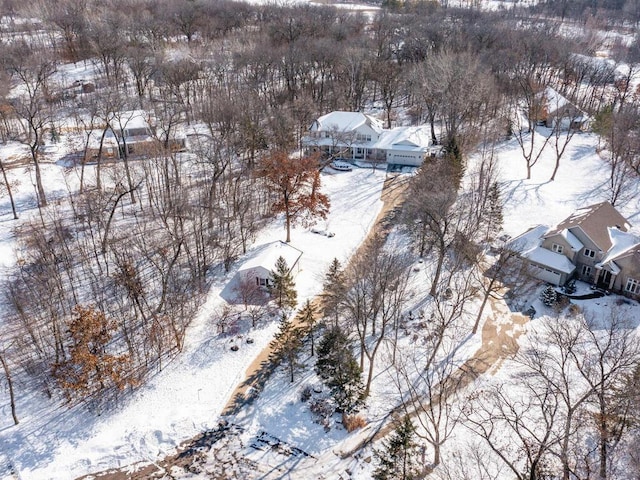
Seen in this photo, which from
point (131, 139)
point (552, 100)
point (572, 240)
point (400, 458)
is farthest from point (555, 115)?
point (400, 458)

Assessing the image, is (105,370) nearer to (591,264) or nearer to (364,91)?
(591,264)

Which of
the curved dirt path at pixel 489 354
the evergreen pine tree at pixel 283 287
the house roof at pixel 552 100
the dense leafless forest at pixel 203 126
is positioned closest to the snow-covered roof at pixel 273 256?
the evergreen pine tree at pixel 283 287

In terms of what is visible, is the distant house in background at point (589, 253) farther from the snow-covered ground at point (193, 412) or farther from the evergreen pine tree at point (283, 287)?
the evergreen pine tree at point (283, 287)

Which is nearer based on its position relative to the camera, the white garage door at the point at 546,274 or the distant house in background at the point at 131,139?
the white garage door at the point at 546,274

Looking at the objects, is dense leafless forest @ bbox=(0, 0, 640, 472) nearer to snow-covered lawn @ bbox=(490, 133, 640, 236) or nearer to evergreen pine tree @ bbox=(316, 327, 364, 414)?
snow-covered lawn @ bbox=(490, 133, 640, 236)

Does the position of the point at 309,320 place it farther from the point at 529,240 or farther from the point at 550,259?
the point at 529,240

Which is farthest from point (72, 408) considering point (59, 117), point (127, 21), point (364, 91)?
point (127, 21)
